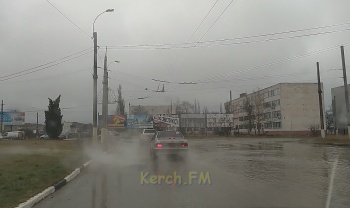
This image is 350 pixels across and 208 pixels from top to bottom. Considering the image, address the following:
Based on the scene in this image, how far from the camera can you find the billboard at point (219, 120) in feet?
262

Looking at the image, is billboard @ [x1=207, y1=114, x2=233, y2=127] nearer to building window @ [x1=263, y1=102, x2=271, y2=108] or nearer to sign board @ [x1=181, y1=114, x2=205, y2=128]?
sign board @ [x1=181, y1=114, x2=205, y2=128]

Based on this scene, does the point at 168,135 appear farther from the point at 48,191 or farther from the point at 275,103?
the point at 275,103

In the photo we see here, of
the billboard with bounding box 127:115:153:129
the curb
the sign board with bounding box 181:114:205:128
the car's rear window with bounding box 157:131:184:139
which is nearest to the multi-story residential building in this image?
the sign board with bounding box 181:114:205:128

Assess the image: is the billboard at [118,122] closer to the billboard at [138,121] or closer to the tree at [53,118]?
the billboard at [138,121]

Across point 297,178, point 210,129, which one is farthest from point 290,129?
point 297,178

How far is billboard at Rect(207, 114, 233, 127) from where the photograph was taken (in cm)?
8000

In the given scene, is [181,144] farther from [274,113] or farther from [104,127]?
[274,113]

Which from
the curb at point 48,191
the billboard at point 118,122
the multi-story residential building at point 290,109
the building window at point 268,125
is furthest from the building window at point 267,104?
the curb at point 48,191

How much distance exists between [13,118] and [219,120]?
5006 cm

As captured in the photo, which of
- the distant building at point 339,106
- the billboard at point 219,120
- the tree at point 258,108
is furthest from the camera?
the tree at point 258,108

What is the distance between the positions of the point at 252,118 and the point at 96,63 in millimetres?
65387

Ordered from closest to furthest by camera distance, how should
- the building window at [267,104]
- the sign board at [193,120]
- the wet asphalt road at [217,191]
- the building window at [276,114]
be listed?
1. the wet asphalt road at [217,191]
2. the sign board at [193,120]
3. the building window at [276,114]
4. the building window at [267,104]

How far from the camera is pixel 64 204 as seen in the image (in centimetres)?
858

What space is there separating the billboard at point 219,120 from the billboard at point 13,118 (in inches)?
1823
